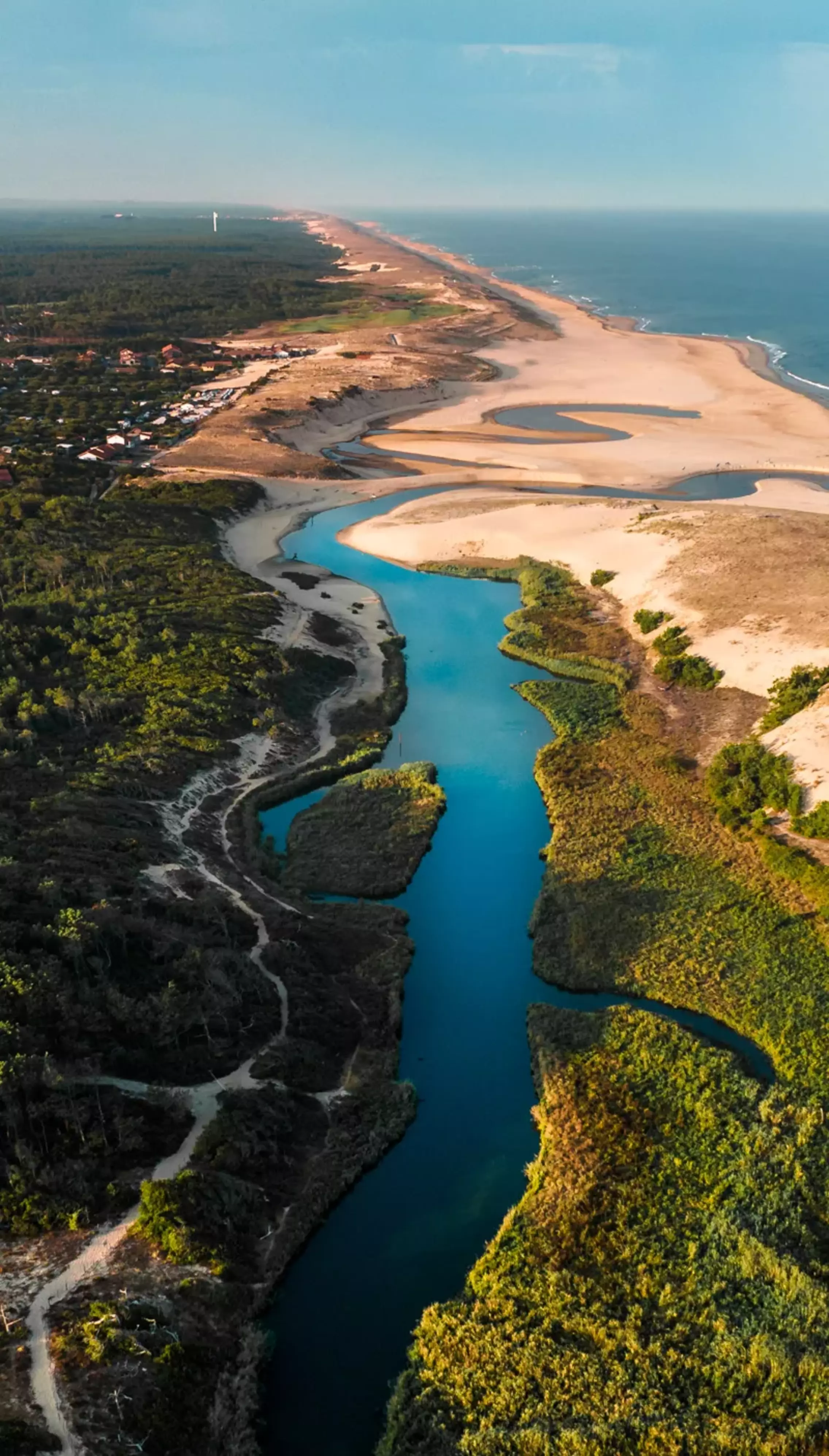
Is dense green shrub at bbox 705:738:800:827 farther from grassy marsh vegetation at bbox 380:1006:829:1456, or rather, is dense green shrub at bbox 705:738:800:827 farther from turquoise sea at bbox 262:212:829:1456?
grassy marsh vegetation at bbox 380:1006:829:1456

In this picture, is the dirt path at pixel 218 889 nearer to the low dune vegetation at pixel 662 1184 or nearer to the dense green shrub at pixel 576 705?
the low dune vegetation at pixel 662 1184


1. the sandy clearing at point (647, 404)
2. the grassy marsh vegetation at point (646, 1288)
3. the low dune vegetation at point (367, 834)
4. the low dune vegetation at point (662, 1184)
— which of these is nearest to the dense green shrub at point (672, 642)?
the low dune vegetation at point (662, 1184)

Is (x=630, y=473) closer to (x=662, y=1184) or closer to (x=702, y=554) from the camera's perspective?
(x=702, y=554)

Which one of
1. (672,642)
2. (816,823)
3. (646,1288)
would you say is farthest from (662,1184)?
(672,642)

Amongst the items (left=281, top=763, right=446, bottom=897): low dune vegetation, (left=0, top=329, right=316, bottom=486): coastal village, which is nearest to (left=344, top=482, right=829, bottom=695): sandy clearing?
(left=281, top=763, right=446, bottom=897): low dune vegetation

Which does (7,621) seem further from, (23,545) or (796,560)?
(796,560)
